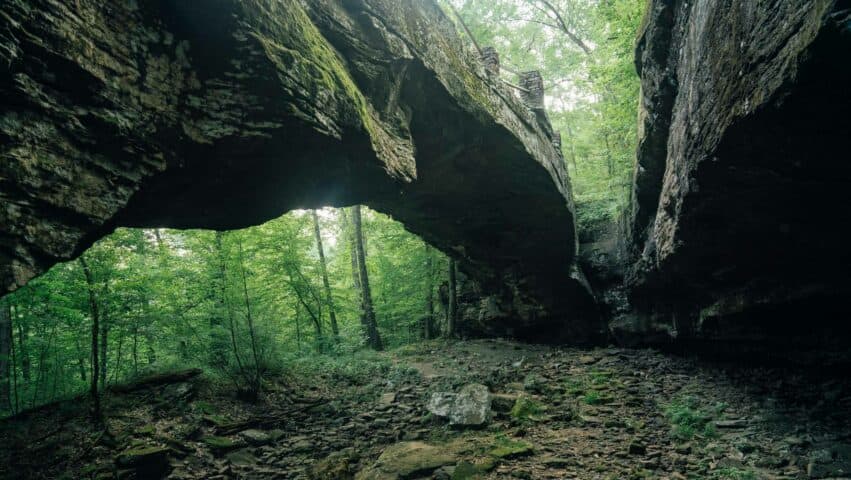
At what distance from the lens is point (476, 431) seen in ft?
20.8

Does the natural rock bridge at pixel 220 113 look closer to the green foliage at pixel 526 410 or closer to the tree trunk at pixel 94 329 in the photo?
the tree trunk at pixel 94 329

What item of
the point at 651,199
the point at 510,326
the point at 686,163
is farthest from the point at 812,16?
the point at 510,326

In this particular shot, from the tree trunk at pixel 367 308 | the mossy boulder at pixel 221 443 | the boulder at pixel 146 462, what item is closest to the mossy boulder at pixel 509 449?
the mossy boulder at pixel 221 443

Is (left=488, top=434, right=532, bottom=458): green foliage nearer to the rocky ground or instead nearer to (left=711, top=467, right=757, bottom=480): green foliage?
the rocky ground

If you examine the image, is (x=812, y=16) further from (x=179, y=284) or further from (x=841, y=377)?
(x=179, y=284)

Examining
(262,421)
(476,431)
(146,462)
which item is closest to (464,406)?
(476,431)

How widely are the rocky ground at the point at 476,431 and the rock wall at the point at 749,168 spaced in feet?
4.03

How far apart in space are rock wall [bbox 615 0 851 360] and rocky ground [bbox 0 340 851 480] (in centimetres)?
123

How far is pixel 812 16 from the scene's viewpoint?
2.46 m

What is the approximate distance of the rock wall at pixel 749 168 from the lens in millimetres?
2881

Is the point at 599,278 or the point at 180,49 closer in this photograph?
the point at 180,49

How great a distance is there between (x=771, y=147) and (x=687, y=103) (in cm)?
190

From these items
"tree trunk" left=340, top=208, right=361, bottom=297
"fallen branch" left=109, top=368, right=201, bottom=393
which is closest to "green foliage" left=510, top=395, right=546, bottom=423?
"fallen branch" left=109, top=368, right=201, bottom=393

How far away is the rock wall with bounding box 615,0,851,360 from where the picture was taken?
9.45ft
